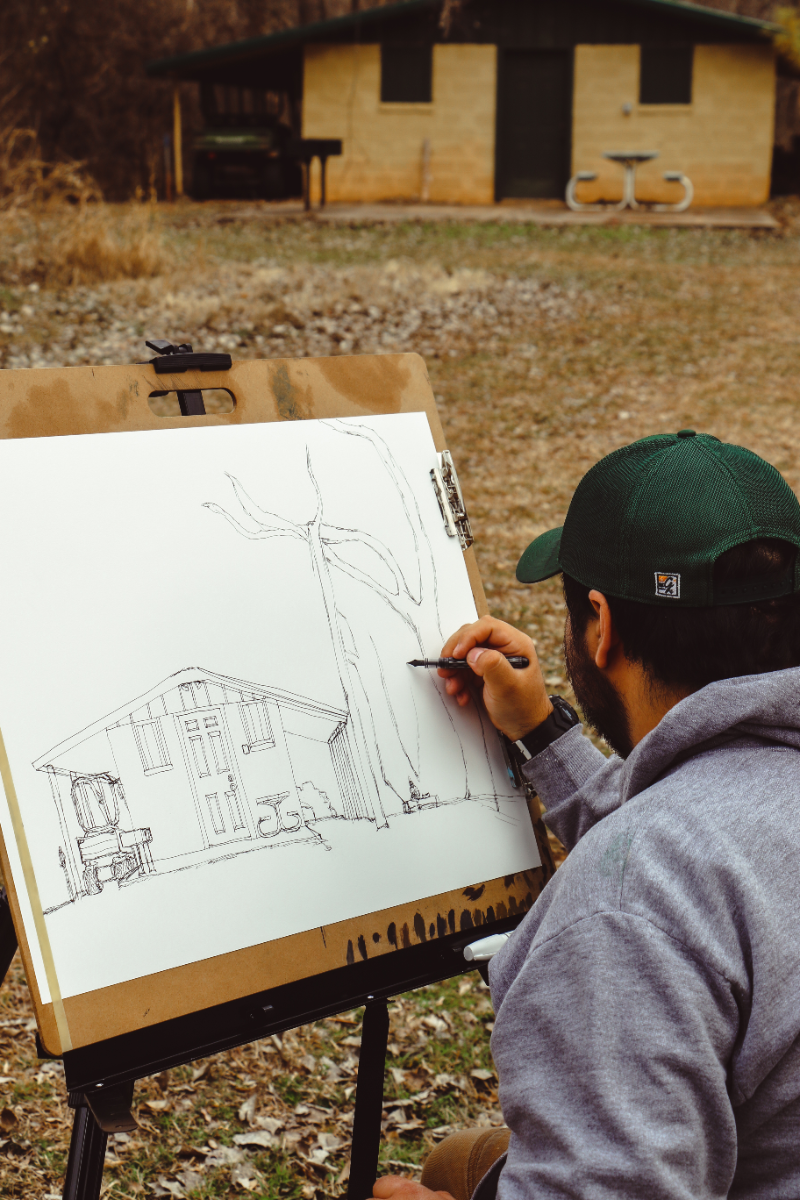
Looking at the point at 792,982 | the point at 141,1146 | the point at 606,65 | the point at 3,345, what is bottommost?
the point at 141,1146

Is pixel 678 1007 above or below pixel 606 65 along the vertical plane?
below

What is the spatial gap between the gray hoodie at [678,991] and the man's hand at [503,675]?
660mm

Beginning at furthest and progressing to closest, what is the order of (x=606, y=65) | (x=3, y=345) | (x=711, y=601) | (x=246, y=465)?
(x=606, y=65) → (x=3, y=345) → (x=246, y=465) → (x=711, y=601)

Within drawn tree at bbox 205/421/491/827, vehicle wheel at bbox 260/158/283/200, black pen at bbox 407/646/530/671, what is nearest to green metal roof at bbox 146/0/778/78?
vehicle wheel at bbox 260/158/283/200

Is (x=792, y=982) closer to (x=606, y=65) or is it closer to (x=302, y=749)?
(x=302, y=749)

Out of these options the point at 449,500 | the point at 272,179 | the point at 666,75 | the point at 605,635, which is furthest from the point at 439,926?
the point at 272,179

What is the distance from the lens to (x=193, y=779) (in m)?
1.61

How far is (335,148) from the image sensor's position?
57.2ft

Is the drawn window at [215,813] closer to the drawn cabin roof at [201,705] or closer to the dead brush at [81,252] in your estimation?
the drawn cabin roof at [201,705]

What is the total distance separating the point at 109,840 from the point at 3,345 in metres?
7.45

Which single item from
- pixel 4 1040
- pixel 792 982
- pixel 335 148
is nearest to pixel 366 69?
pixel 335 148

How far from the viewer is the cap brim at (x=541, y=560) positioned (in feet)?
5.34

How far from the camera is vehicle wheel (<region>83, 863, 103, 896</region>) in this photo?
4.89 ft

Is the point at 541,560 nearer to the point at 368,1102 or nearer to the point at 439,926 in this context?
the point at 439,926
